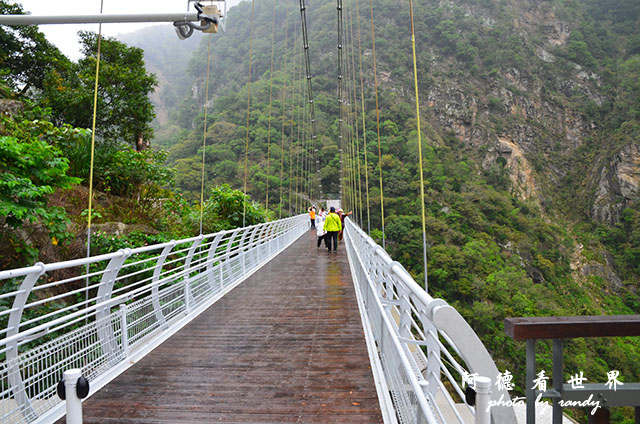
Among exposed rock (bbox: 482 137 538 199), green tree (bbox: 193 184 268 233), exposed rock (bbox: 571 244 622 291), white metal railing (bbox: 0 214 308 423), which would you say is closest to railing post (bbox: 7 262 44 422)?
white metal railing (bbox: 0 214 308 423)

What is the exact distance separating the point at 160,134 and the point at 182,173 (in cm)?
2454

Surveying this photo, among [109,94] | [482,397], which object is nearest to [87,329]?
[482,397]

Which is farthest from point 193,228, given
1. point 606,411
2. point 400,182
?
point 400,182

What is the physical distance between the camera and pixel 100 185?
9539 mm

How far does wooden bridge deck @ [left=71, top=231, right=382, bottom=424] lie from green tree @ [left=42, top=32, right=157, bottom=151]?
10.0 m

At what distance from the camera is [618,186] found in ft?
155

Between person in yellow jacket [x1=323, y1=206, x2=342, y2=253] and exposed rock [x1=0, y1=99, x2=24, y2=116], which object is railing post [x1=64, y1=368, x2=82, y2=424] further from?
exposed rock [x1=0, y1=99, x2=24, y2=116]

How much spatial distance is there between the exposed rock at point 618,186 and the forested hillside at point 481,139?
5.8 inches

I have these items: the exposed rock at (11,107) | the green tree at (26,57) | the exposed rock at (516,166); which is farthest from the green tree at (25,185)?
the exposed rock at (516,166)

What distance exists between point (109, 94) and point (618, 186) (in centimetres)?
5146

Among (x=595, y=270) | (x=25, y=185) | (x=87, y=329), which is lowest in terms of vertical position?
(x=595, y=270)

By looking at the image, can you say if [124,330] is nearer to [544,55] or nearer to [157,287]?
[157,287]

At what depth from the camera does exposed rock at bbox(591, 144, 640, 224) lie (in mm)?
45969

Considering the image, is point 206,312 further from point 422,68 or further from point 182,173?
point 422,68
